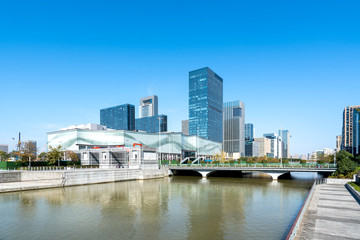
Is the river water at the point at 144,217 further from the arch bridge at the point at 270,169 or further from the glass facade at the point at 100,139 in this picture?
the glass facade at the point at 100,139

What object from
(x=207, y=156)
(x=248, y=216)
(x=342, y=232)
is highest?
(x=342, y=232)

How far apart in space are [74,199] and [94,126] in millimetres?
145569

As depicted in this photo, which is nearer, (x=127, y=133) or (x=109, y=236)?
(x=109, y=236)

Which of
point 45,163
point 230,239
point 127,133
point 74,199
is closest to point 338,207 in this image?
point 230,239

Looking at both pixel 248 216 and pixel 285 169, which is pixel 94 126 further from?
pixel 248 216

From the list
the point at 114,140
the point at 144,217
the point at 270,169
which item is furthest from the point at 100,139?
the point at 144,217

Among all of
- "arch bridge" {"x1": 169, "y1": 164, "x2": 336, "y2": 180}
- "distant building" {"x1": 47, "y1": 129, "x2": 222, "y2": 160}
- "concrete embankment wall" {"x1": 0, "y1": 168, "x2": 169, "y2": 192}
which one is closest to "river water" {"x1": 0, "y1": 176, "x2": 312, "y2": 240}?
"concrete embankment wall" {"x1": 0, "y1": 168, "x2": 169, "y2": 192}

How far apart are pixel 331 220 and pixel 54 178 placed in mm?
58362

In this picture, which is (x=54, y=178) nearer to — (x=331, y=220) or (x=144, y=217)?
(x=144, y=217)

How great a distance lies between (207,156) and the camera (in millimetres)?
195000

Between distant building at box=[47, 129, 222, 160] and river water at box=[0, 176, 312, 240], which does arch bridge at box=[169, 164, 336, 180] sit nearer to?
river water at box=[0, 176, 312, 240]

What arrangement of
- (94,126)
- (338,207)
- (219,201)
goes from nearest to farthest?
(338,207) < (219,201) < (94,126)

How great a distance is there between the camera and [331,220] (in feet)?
78.3

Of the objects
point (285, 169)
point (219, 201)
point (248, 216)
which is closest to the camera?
point (248, 216)
